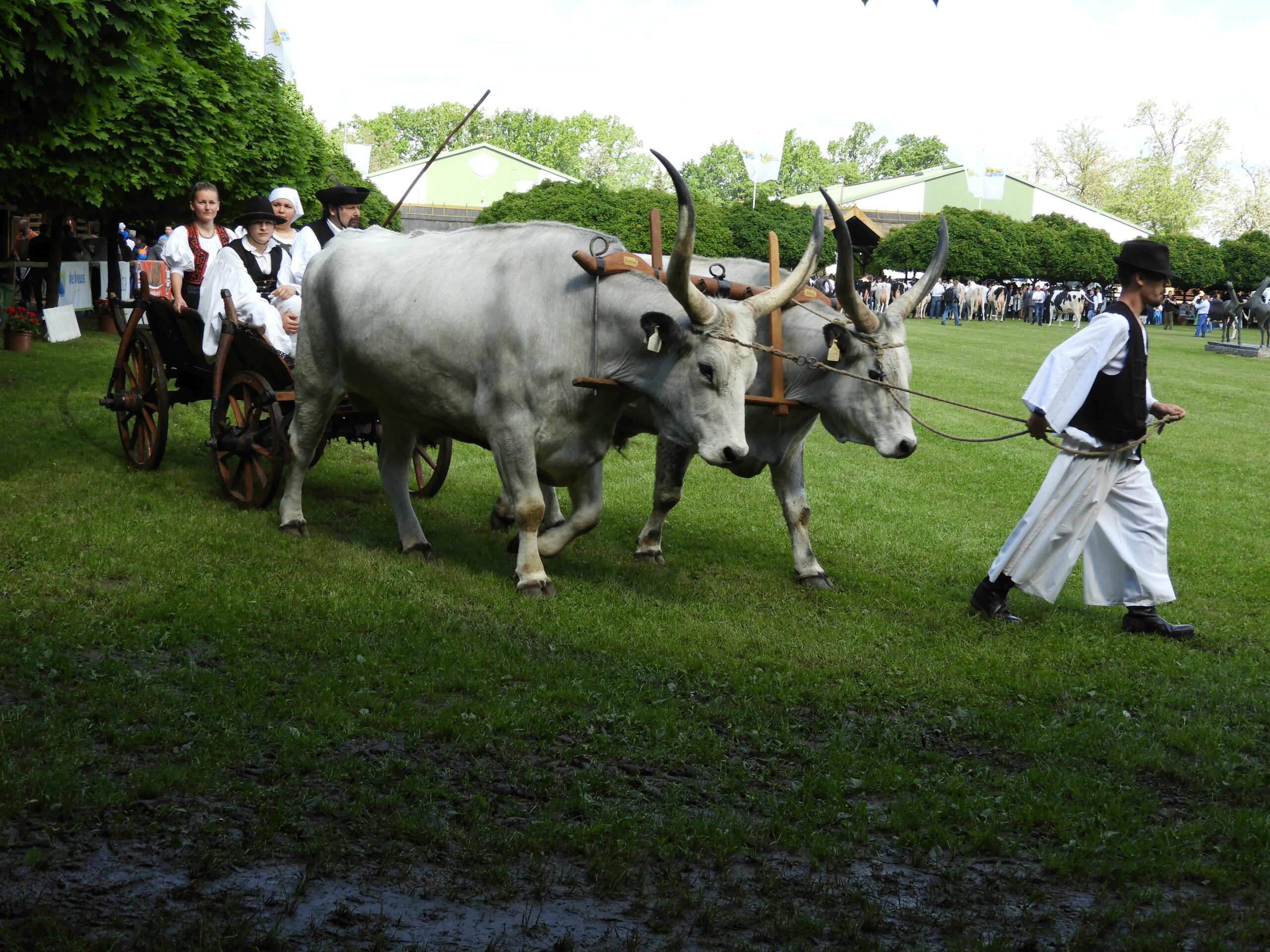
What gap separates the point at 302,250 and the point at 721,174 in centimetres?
12378

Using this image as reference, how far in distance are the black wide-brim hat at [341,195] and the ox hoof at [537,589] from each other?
404 centimetres

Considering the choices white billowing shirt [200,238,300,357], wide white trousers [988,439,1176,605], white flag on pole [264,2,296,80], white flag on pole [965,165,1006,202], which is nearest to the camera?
wide white trousers [988,439,1176,605]

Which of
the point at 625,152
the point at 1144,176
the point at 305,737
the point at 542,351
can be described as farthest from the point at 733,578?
the point at 625,152

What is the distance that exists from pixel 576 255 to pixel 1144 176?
88156 millimetres

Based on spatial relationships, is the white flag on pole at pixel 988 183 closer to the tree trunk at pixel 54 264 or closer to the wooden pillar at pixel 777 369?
the tree trunk at pixel 54 264

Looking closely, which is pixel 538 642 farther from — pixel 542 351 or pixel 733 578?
pixel 733 578

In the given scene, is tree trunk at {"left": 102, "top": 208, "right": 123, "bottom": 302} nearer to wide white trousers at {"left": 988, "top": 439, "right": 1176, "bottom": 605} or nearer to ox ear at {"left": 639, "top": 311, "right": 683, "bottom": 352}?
ox ear at {"left": 639, "top": 311, "right": 683, "bottom": 352}

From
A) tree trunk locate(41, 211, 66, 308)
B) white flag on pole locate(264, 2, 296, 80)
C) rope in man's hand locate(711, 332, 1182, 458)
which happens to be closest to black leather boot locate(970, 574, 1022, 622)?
rope in man's hand locate(711, 332, 1182, 458)

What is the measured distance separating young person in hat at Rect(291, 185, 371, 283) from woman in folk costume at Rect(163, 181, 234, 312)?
2.18ft

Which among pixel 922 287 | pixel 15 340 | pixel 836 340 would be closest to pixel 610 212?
pixel 15 340

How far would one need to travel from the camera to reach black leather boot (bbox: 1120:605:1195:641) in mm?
7387

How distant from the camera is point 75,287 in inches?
964

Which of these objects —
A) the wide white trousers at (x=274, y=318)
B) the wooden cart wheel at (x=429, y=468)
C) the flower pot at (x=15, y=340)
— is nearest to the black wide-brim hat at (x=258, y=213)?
the wide white trousers at (x=274, y=318)

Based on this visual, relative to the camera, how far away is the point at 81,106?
9008mm
